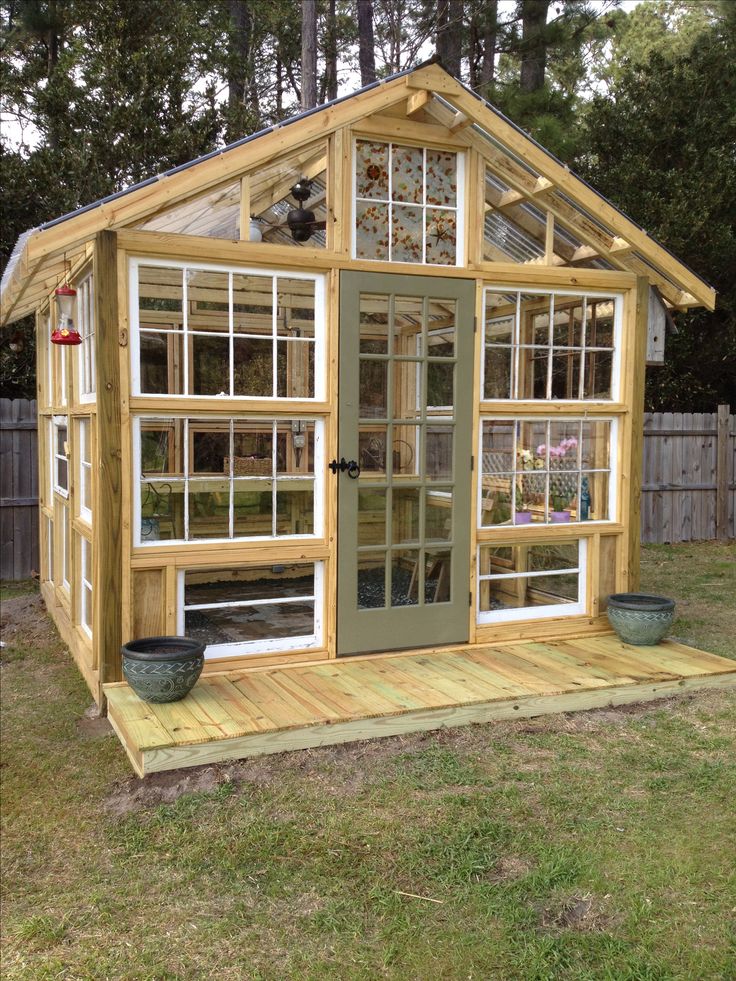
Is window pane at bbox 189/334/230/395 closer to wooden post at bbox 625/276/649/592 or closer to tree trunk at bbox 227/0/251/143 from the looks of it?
wooden post at bbox 625/276/649/592

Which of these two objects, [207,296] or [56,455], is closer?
[207,296]

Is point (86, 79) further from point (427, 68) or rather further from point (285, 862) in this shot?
point (285, 862)

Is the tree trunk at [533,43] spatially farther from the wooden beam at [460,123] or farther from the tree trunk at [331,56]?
the wooden beam at [460,123]

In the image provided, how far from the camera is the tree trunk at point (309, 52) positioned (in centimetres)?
1164

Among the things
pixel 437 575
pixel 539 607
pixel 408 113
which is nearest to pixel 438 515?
pixel 437 575

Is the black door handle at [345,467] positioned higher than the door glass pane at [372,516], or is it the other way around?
the black door handle at [345,467]

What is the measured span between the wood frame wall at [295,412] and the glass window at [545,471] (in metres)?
0.10

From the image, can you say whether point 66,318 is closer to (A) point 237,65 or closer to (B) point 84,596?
(B) point 84,596

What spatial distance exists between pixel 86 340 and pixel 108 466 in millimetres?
1199

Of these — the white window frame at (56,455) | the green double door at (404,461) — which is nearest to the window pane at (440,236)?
the green double door at (404,461)

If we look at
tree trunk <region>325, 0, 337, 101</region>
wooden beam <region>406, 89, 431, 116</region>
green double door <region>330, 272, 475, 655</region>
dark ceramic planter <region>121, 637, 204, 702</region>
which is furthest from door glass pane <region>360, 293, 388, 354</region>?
tree trunk <region>325, 0, 337, 101</region>

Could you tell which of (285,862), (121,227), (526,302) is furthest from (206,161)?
(285,862)

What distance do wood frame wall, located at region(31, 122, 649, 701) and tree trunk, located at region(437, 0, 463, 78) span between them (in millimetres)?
8948

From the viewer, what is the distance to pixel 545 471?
581 centimetres
